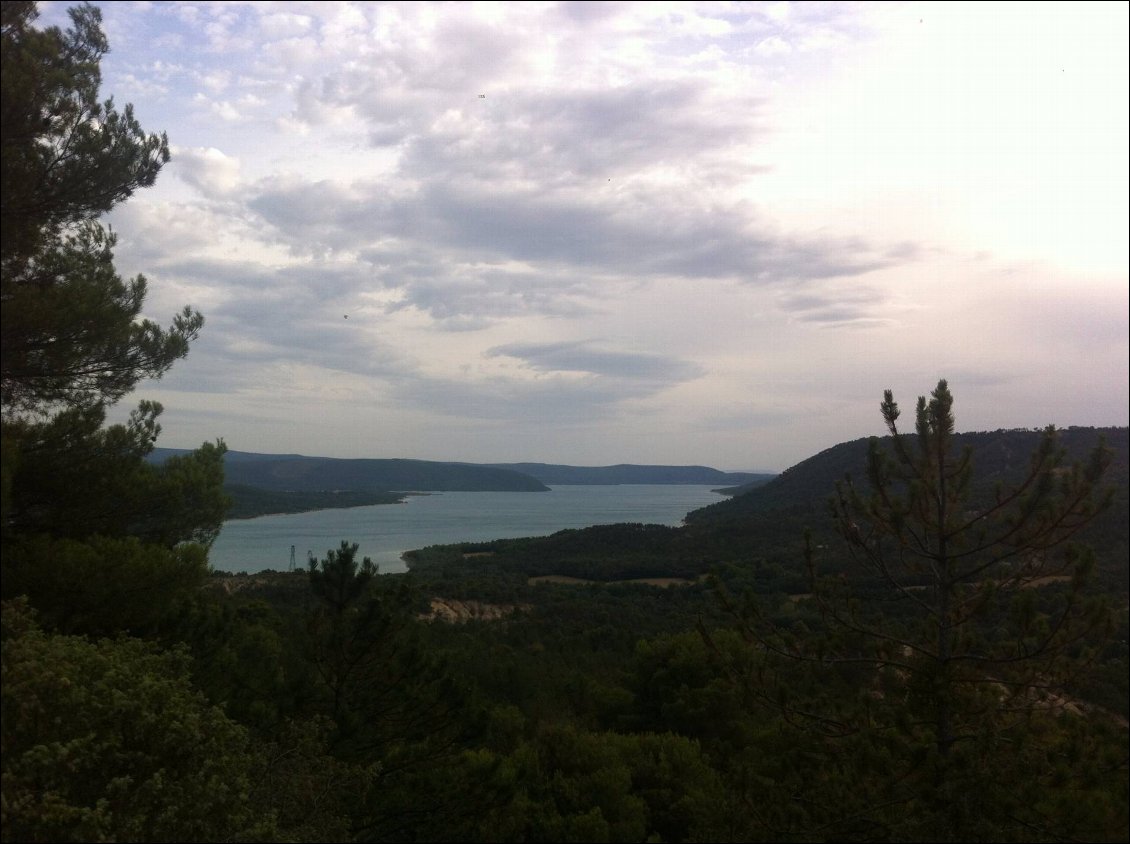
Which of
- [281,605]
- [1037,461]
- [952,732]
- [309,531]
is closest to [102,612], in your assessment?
[952,732]

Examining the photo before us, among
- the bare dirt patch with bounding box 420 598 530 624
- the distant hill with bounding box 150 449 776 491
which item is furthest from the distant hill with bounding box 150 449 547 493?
the bare dirt patch with bounding box 420 598 530 624

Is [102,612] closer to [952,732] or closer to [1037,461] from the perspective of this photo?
[952,732]

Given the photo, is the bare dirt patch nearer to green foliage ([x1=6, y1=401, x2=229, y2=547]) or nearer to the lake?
the lake

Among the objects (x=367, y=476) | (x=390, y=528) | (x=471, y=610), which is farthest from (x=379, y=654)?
(x=367, y=476)

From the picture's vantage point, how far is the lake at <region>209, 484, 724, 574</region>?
53.9 metres

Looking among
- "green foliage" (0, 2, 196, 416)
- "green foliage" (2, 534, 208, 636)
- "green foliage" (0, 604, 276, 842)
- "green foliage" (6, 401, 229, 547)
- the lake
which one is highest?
"green foliage" (0, 2, 196, 416)

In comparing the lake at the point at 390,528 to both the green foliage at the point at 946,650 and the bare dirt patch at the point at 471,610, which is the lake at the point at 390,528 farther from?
the green foliage at the point at 946,650

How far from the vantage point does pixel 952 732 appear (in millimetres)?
5496

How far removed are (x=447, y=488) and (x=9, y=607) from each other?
154 metres

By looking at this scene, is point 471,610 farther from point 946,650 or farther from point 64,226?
point 946,650

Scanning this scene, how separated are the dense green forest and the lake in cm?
3159

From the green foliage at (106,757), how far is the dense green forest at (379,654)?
0.02 m

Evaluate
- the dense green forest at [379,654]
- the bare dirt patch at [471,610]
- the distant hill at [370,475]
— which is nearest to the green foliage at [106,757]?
the dense green forest at [379,654]

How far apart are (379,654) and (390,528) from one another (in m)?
70.0
